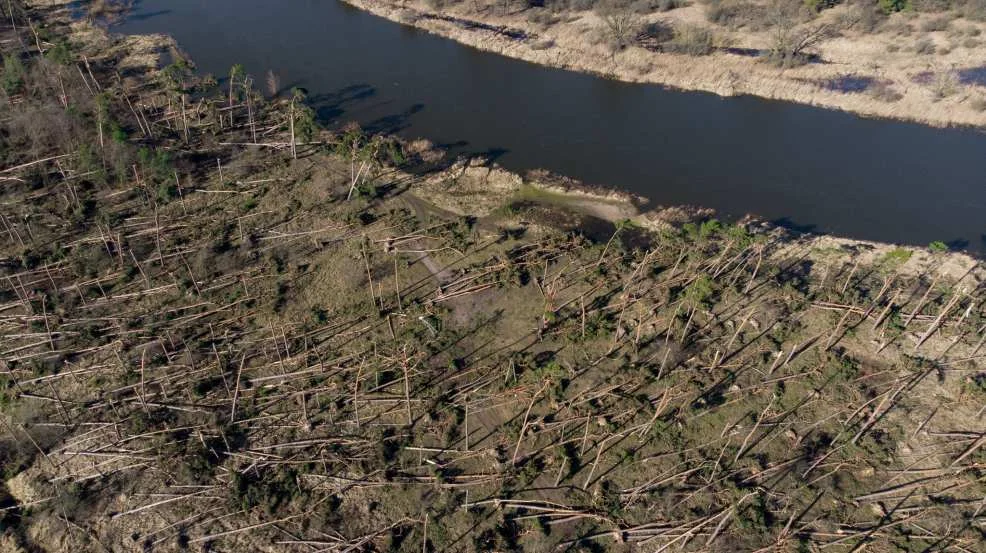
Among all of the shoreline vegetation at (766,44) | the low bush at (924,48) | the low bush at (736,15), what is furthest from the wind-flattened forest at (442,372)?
the low bush at (736,15)

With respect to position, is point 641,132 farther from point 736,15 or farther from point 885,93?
point 736,15

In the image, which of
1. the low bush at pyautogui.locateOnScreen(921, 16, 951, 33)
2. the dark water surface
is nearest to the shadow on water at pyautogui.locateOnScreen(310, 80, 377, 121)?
the dark water surface

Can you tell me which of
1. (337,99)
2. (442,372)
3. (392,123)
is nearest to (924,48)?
(392,123)

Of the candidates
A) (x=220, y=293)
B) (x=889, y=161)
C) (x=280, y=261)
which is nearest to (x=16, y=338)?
(x=220, y=293)

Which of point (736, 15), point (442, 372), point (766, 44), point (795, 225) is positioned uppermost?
point (736, 15)

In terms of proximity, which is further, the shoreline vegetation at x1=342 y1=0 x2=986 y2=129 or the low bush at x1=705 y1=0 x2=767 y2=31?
the low bush at x1=705 y1=0 x2=767 y2=31

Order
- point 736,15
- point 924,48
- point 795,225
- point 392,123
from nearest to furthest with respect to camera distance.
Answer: point 795,225
point 392,123
point 924,48
point 736,15

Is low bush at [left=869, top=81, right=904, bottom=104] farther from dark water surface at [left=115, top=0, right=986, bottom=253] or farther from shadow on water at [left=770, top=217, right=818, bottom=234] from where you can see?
shadow on water at [left=770, top=217, right=818, bottom=234]
